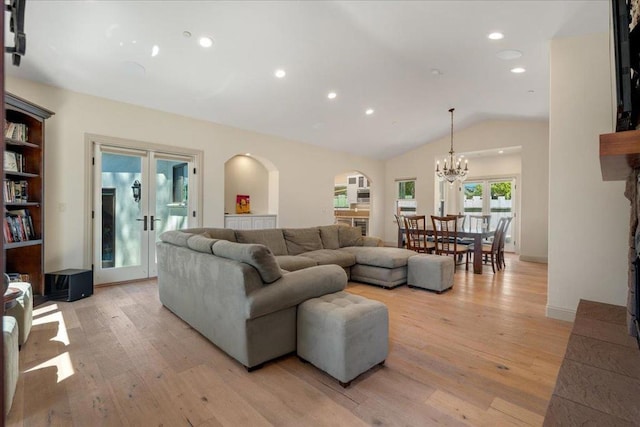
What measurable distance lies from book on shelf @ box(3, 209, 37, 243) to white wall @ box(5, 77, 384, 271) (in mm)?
272

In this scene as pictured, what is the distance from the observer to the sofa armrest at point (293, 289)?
6.82 ft

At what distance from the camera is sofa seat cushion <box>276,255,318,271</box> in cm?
369

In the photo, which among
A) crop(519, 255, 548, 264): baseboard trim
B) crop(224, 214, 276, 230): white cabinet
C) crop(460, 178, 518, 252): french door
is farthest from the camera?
crop(460, 178, 518, 252): french door

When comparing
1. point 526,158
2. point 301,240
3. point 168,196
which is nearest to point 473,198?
point 526,158

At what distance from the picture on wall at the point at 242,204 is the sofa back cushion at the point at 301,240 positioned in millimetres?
2523

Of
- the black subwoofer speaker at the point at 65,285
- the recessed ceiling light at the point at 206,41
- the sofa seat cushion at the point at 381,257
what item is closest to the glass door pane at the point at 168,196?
the black subwoofer speaker at the point at 65,285

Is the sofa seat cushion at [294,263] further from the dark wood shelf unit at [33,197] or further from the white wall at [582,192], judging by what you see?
the dark wood shelf unit at [33,197]

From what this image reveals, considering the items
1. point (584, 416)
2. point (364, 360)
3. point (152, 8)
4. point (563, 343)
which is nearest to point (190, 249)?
point (364, 360)

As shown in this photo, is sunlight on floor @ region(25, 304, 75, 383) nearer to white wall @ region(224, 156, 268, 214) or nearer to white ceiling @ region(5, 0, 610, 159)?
white ceiling @ region(5, 0, 610, 159)

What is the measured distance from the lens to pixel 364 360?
2020mm

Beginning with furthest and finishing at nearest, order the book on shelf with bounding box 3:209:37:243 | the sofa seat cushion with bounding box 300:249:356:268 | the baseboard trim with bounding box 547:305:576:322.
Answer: the sofa seat cushion with bounding box 300:249:356:268 < the book on shelf with bounding box 3:209:37:243 < the baseboard trim with bounding box 547:305:576:322

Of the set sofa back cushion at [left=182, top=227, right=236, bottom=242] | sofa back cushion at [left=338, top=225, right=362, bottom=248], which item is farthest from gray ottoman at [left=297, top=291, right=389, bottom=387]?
sofa back cushion at [left=338, top=225, right=362, bottom=248]

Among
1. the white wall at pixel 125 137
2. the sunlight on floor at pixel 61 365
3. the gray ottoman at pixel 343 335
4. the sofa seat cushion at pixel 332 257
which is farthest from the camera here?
the sofa seat cushion at pixel 332 257

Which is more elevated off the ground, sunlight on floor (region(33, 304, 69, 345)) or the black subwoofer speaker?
the black subwoofer speaker
